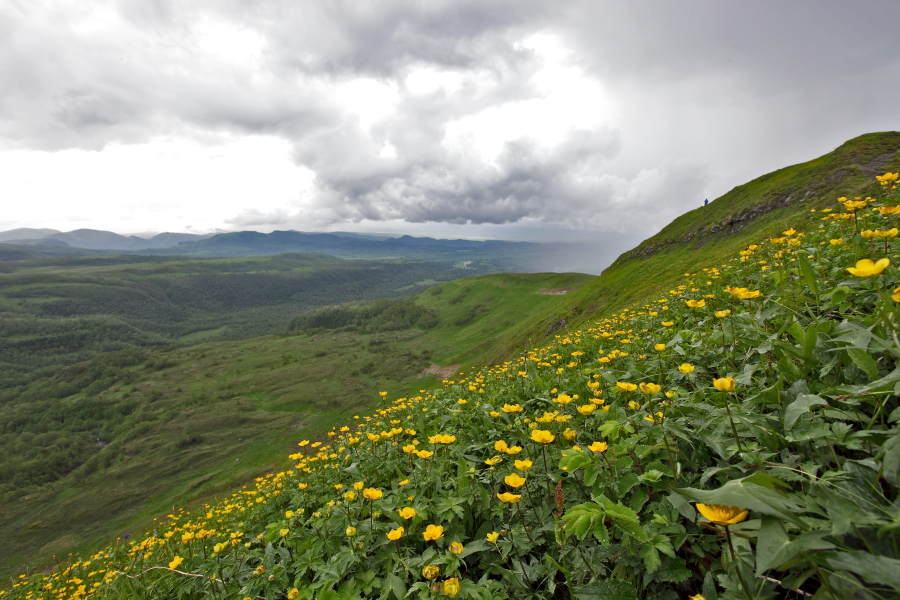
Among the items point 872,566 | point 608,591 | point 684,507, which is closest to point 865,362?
point 684,507

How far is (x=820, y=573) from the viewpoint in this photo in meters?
1.43

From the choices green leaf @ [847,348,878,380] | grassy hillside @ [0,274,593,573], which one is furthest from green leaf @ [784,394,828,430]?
grassy hillside @ [0,274,593,573]

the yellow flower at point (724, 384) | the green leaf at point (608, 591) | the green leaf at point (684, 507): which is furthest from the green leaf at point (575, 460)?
the yellow flower at point (724, 384)

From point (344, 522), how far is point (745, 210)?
232ft

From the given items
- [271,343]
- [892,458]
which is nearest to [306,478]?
[892,458]

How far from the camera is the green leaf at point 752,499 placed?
4.72 feet

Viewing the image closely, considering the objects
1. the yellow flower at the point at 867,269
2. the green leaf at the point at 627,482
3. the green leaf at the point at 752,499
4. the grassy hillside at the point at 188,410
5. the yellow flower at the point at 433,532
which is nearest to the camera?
the green leaf at the point at 752,499

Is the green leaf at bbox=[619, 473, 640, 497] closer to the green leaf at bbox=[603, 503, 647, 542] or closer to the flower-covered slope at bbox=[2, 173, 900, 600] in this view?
the flower-covered slope at bbox=[2, 173, 900, 600]

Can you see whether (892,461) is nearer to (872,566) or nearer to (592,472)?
(872,566)

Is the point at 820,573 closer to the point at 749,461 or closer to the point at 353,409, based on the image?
the point at 749,461

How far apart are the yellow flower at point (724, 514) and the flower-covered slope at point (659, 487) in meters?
0.02

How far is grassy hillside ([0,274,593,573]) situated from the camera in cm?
6735

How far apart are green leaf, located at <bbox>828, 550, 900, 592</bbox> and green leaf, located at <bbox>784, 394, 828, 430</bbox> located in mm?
1322

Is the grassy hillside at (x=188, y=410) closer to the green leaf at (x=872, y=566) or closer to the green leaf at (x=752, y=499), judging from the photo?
the green leaf at (x=752, y=499)
